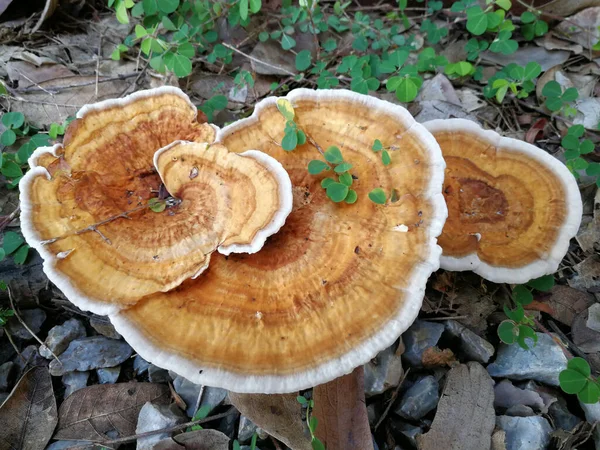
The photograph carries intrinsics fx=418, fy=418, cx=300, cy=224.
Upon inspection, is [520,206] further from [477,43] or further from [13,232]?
[13,232]

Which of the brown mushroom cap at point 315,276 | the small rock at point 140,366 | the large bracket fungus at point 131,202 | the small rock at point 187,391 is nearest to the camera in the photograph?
the brown mushroom cap at point 315,276

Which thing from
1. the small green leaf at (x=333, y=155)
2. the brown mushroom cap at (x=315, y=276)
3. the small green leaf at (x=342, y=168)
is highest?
the small green leaf at (x=333, y=155)

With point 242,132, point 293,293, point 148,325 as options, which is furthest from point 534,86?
point 148,325

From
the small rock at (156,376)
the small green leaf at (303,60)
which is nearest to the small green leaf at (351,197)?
the small rock at (156,376)

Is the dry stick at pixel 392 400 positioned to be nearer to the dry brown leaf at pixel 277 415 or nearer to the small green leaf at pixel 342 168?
the dry brown leaf at pixel 277 415

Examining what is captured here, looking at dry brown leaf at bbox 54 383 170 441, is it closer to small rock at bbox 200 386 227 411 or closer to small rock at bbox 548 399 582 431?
small rock at bbox 200 386 227 411

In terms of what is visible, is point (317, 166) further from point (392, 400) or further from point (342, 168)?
point (392, 400)
